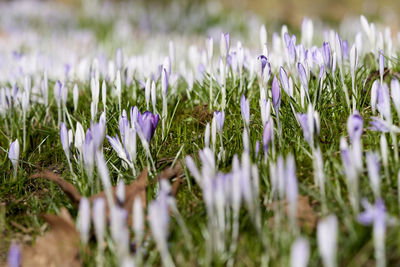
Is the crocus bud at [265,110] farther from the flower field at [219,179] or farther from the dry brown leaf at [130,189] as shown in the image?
the dry brown leaf at [130,189]

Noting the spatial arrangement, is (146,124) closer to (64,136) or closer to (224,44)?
(64,136)

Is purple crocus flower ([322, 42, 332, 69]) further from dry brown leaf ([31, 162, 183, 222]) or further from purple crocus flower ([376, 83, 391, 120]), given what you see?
dry brown leaf ([31, 162, 183, 222])

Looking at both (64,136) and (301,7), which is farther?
(301,7)

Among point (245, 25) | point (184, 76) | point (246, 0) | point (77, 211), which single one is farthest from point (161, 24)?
point (77, 211)

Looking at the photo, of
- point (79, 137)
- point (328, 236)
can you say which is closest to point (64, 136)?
point (79, 137)

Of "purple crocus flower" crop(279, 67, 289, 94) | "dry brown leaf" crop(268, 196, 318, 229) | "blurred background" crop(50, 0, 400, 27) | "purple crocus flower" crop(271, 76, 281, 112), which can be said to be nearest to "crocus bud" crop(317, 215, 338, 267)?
"dry brown leaf" crop(268, 196, 318, 229)

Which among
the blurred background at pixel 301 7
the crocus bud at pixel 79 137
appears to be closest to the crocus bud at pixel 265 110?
the crocus bud at pixel 79 137

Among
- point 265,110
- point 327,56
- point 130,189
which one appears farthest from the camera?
point 327,56

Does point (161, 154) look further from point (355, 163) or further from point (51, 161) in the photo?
point (355, 163)
